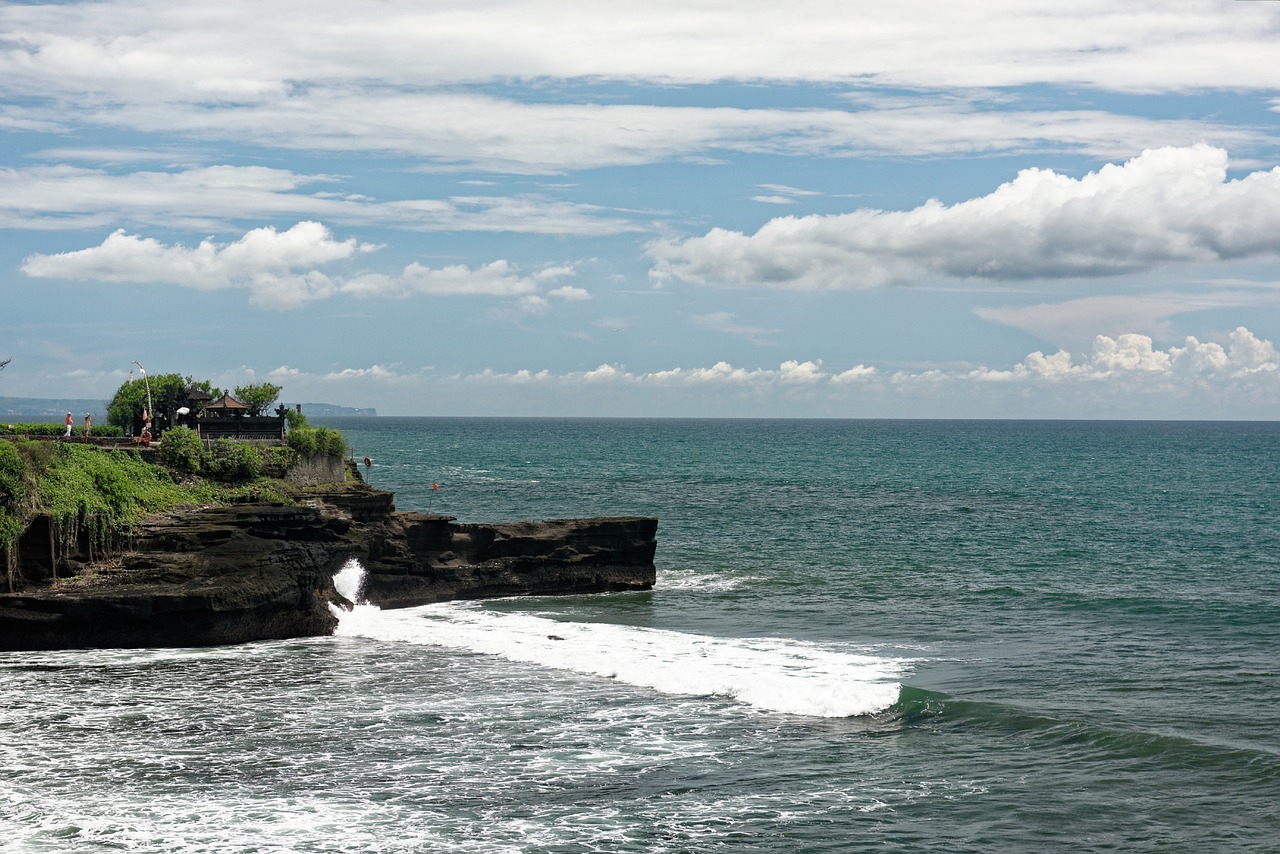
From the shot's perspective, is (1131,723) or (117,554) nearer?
(1131,723)

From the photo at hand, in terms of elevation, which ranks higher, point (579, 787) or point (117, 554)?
point (117, 554)

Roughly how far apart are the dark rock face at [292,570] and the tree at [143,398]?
1419 cm

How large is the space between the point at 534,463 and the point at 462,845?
12494 cm

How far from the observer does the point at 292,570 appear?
1561 inches

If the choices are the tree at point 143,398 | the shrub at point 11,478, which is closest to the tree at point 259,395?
the tree at point 143,398

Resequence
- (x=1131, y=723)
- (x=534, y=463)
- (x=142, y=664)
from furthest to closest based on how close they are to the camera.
→ 1. (x=534, y=463)
2. (x=142, y=664)
3. (x=1131, y=723)

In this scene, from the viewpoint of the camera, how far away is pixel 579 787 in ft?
78.9

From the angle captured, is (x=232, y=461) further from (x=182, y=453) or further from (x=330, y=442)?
(x=330, y=442)

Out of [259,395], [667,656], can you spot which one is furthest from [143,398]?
A: [667,656]

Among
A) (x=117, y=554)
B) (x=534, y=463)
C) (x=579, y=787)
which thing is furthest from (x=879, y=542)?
(x=534, y=463)

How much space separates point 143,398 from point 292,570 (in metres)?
25.6

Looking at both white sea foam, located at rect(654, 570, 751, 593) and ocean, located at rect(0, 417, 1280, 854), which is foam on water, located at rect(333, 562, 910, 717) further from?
white sea foam, located at rect(654, 570, 751, 593)

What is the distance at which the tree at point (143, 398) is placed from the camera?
2301 inches

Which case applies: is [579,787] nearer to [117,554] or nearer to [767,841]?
[767,841]
